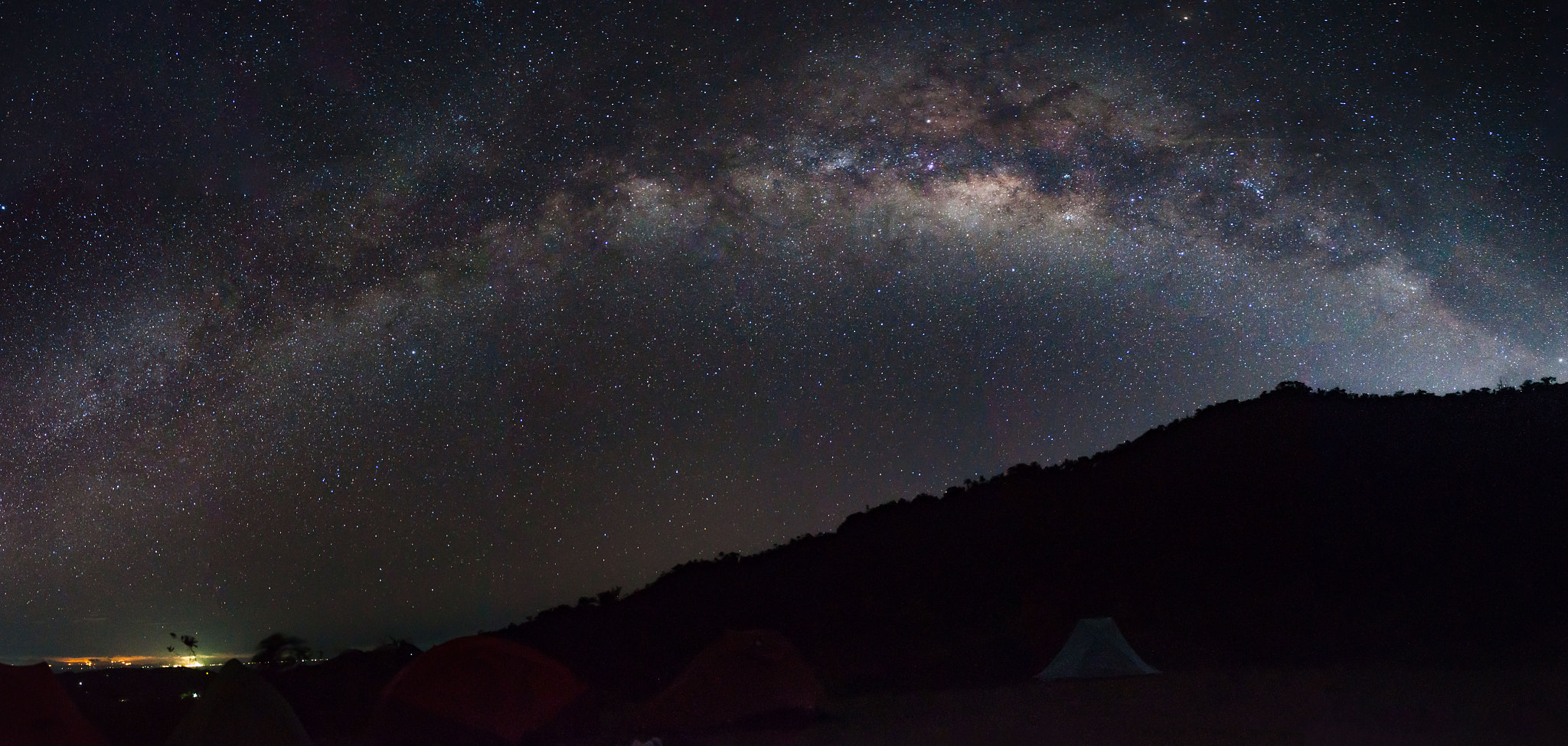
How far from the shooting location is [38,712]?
17750 millimetres

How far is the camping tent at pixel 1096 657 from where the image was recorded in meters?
24.6

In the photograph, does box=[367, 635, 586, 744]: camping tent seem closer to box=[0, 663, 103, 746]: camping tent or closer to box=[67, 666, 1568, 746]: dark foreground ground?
box=[67, 666, 1568, 746]: dark foreground ground

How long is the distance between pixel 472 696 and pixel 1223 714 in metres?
14.4

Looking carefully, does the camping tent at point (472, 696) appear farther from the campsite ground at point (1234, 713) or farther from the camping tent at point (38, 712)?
the camping tent at point (38, 712)

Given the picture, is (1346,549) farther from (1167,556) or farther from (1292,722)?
(1292,722)

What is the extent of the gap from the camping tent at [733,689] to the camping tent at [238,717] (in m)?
6.83

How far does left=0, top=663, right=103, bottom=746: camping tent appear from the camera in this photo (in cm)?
1736

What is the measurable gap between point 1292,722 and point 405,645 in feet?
106

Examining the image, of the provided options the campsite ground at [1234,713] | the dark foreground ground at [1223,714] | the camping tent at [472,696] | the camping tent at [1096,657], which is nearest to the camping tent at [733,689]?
the dark foreground ground at [1223,714]

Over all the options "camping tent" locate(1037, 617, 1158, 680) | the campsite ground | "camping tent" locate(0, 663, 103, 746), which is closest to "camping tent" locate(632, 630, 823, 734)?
the campsite ground

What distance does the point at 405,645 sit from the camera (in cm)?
3931

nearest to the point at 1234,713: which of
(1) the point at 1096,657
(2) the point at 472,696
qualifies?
(1) the point at 1096,657

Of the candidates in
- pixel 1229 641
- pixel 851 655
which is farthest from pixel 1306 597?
pixel 851 655

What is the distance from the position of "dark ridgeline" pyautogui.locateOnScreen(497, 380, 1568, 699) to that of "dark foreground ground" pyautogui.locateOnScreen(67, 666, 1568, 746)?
3862 mm
